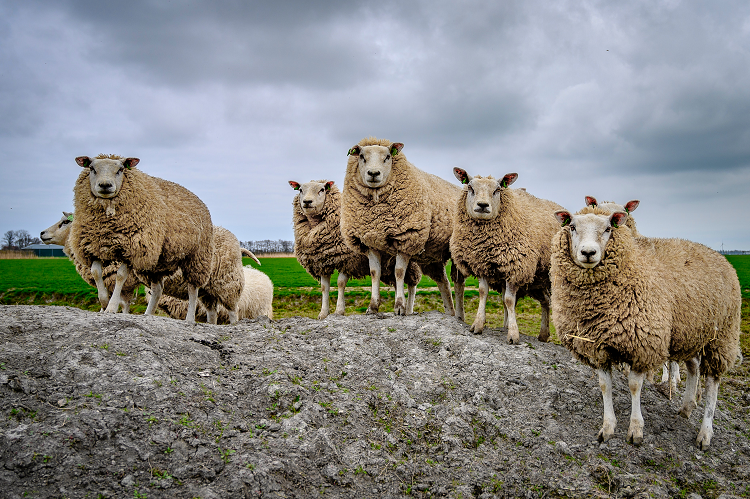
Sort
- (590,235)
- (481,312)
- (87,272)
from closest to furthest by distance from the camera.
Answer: (590,235)
(481,312)
(87,272)

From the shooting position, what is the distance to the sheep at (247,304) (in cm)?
1273

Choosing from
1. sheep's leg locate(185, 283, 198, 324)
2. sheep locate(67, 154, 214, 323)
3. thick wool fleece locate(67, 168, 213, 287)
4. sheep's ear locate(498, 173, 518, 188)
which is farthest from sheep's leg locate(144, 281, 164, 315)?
sheep's ear locate(498, 173, 518, 188)

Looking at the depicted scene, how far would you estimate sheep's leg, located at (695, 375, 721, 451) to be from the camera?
619cm

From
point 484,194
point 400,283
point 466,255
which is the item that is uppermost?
point 484,194

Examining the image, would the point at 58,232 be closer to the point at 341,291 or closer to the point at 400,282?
the point at 341,291

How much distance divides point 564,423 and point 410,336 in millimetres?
2612

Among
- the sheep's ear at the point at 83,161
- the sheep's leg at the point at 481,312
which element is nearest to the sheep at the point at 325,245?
the sheep's leg at the point at 481,312

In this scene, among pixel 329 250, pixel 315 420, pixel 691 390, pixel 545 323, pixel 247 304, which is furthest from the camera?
pixel 247 304

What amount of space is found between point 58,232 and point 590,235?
11991 mm

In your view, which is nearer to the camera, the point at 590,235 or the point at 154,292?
the point at 590,235

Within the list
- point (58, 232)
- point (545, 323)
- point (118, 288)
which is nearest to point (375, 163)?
point (545, 323)

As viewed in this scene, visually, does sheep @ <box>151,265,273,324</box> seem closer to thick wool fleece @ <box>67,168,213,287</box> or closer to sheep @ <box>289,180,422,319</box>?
sheep @ <box>289,180,422,319</box>

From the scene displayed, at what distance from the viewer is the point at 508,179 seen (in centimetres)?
820

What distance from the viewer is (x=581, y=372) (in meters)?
7.20
